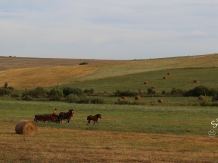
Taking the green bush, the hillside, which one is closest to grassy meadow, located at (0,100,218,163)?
the green bush

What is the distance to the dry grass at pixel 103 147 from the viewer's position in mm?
15188

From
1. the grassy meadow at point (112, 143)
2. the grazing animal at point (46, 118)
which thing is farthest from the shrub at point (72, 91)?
the grazing animal at point (46, 118)

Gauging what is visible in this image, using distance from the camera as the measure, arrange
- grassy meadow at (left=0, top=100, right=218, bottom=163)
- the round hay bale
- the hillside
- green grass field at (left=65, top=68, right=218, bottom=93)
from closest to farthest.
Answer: grassy meadow at (left=0, top=100, right=218, bottom=163), the round hay bale, green grass field at (left=65, top=68, right=218, bottom=93), the hillside

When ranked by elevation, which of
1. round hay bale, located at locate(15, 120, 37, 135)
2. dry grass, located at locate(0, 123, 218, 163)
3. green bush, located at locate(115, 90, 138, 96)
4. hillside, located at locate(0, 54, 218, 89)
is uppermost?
hillside, located at locate(0, 54, 218, 89)

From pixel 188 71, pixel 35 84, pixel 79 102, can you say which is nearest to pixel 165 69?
pixel 188 71

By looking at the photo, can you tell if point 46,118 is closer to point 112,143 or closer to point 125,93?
point 112,143

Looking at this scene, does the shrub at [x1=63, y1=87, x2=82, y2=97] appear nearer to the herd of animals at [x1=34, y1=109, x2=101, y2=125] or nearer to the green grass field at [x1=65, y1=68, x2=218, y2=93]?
the green grass field at [x1=65, y1=68, x2=218, y2=93]

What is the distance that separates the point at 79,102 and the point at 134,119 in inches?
758

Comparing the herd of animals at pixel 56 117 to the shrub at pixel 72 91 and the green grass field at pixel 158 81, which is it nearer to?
the shrub at pixel 72 91

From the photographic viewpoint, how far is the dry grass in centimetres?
1519

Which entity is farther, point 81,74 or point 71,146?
point 81,74

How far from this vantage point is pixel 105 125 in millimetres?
26531

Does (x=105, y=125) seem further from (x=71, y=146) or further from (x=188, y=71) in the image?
(x=188, y=71)

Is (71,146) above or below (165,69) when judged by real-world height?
below
